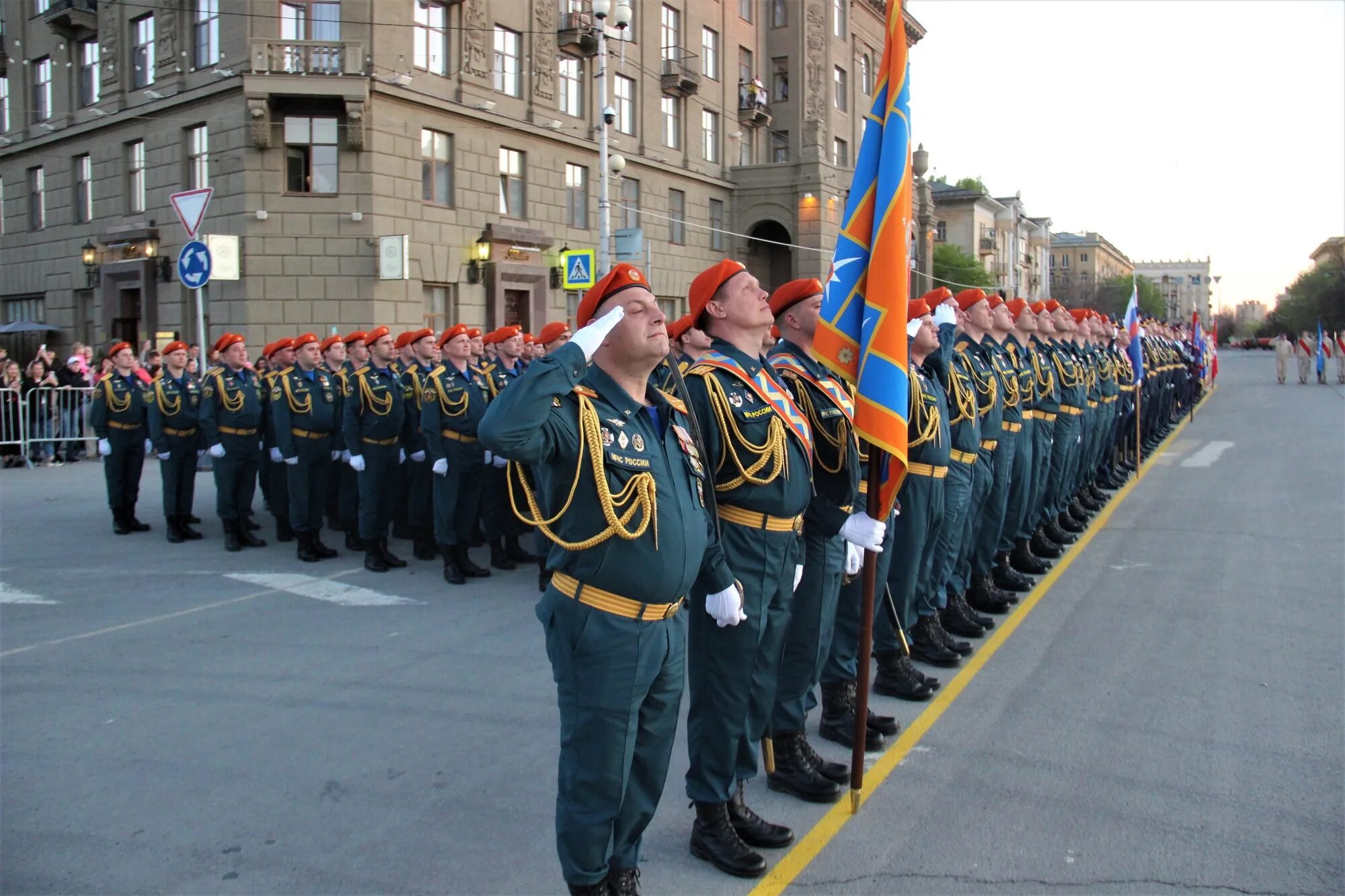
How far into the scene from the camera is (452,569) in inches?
349

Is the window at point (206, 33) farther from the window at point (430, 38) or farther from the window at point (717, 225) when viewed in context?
the window at point (717, 225)

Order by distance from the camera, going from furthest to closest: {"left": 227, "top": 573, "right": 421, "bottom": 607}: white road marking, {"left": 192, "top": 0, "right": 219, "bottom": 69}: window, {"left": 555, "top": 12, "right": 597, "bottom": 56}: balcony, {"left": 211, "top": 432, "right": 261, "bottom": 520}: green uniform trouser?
{"left": 555, "top": 12, "right": 597, "bottom": 56}: balcony < {"left": 192, "top": 0, "right": 219, "bottom": 69}: window < {"left": 211, "top": 432, "right": 261, "bottom": 520}: green uniform trouser < {"left": 227, "top": 573, "right": 421, "bottom": 607}: white road marking

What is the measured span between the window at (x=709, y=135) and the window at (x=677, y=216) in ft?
6.80

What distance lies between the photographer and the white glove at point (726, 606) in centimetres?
364

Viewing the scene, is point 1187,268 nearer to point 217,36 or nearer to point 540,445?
point 217,36

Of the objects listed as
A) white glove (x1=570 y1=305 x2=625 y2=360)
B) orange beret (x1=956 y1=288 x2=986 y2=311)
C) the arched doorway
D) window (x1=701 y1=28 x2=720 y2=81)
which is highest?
window (x1=701 y1=28 x2=720 y2=81)

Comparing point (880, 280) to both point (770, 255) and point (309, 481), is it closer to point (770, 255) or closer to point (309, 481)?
point (309, 481)

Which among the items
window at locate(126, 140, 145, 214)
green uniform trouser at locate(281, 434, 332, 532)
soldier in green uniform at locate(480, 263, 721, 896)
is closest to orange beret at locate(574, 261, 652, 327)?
soldier in green uniform at locate(480, 263, 721, 896)

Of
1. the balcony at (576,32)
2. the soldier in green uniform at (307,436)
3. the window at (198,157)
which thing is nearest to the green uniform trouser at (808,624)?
the soldier in green uniform at (307,436)

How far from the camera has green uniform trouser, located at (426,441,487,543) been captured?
353 inches

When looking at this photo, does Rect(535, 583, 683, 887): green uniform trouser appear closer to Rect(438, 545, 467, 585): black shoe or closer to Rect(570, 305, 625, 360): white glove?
Rect(570, 305, 625, 360): white glove

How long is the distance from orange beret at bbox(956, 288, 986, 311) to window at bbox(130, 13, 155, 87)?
903 inches

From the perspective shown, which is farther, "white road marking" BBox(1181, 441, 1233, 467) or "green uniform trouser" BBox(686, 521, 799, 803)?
"white road marking" BBox(1181, 441, 1233, 467)

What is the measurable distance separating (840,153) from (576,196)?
17624mm
